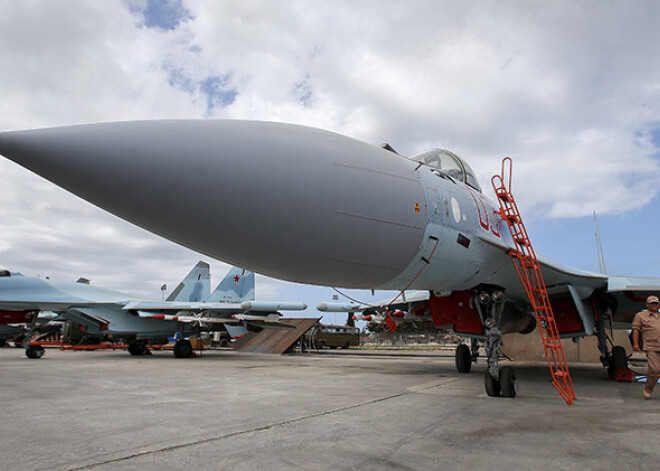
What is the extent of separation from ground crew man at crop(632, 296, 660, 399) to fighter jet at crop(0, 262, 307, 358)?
11095 millimetres

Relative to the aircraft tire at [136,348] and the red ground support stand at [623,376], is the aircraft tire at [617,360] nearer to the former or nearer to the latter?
the red ground support stand at [623,376]

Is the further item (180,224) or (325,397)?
(325,397)

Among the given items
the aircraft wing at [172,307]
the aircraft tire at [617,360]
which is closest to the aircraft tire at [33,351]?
the aircraft wing at [172,307]

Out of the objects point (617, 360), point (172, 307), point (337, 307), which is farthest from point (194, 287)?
point (617, 360)

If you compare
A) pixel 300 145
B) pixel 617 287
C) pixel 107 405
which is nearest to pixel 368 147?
pixel 300 145

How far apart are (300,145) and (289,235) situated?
576mm

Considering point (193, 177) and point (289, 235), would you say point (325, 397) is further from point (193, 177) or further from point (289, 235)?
point (193, 177)

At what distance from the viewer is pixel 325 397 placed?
5098 mm

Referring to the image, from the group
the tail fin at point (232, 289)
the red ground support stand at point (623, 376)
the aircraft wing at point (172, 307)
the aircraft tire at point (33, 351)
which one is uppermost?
the tail fin at point (232, 289)

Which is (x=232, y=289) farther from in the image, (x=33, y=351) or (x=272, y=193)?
(x=272, y=193)

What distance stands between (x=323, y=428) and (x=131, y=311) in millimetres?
13384

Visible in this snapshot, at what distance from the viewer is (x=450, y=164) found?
16.1 ft

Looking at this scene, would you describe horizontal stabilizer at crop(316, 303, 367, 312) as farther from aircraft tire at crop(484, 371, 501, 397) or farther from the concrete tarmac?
aircraft tire at crop(484, 371, 501, 397)

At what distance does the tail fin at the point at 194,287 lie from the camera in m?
20.0
